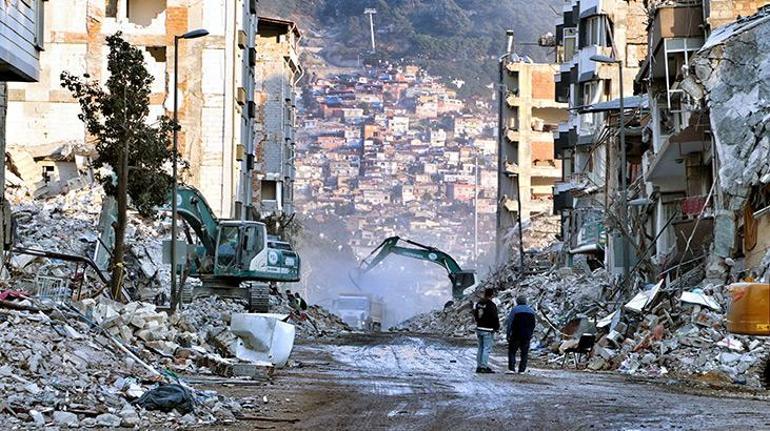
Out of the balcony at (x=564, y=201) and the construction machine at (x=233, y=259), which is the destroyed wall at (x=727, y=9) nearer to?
the construction machine at (x=233, y=259)

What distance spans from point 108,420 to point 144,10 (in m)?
48.7

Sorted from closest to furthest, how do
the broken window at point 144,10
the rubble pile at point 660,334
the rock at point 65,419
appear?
the rock at point 65,419 < the rubble pile at point 660,334 < the broken window at point 144,10

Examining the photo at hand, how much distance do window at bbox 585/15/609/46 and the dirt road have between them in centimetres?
4171

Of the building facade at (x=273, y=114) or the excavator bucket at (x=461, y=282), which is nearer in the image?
the excavator bucket at (x=461, y=282)

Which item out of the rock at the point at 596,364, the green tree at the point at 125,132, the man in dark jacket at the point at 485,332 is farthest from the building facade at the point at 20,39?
the rock at the point at 596,364

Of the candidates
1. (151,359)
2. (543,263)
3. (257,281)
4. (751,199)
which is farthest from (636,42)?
(151,359)

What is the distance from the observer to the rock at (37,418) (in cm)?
1353

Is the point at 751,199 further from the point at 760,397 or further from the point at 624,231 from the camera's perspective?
the point at 760,397

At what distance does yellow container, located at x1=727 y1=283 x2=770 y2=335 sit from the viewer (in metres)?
11.5

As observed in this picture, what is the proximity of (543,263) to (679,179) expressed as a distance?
3225 centimetres

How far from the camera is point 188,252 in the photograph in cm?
4038

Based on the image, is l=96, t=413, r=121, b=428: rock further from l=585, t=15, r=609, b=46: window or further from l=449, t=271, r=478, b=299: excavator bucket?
l=449, t=271, r=478, b=299: excavator bucket

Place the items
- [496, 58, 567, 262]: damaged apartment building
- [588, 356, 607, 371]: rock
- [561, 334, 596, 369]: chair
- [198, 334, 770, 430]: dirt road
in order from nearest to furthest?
[198, 334, 770, 430]: dirt road
[588, 356, 607, 371]: rock
[561, 334, 596, 369]: chair
[496, 58, 567, 262]: damaged apartment building

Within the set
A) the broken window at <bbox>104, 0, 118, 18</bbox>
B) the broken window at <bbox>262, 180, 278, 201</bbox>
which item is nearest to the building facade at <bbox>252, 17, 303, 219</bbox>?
the broken window at <bbox>262, 180, 278, 201</bbox>
